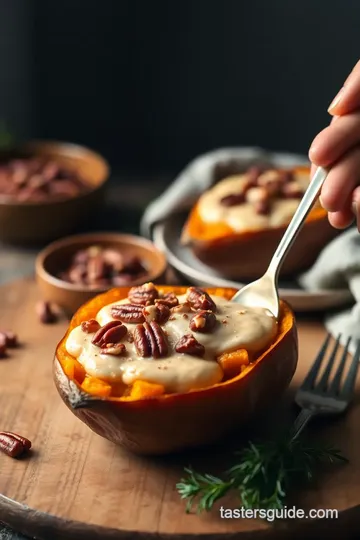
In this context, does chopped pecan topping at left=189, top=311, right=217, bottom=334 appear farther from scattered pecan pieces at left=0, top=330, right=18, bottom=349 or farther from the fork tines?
scattered pecan pieces at left=0, top=330, right=18, bottom=349

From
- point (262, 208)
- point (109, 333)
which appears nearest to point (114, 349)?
point (109, 333)

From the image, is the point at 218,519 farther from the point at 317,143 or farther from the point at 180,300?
the point at 317,143

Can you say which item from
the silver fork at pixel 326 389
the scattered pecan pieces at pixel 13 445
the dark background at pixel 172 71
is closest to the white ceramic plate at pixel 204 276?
the silver fork at pixel 326 389

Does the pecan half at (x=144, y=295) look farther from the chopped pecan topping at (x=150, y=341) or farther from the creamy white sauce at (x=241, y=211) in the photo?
the creamy white sauce at (x=241, y=211)

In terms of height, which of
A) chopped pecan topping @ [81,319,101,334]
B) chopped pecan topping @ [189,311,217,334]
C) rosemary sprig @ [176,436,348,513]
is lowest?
rosemary sprig @ [176,436,348,513]

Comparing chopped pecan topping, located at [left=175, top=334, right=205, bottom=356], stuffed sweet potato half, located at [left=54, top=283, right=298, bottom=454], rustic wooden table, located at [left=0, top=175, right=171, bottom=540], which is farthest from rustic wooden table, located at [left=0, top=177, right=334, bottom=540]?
chopped pecan topping, located at [left=175, top=334, right=205, bottom=356]

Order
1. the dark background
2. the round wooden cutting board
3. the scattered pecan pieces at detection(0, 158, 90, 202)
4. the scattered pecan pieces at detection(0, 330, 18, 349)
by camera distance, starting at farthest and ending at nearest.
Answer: the dark background < the scattered pecan pieces at detection(0, 158, 90, 202) < the scattered pecan pieces at detection(0, 330, 18, 349) < the round wooden cutting board
